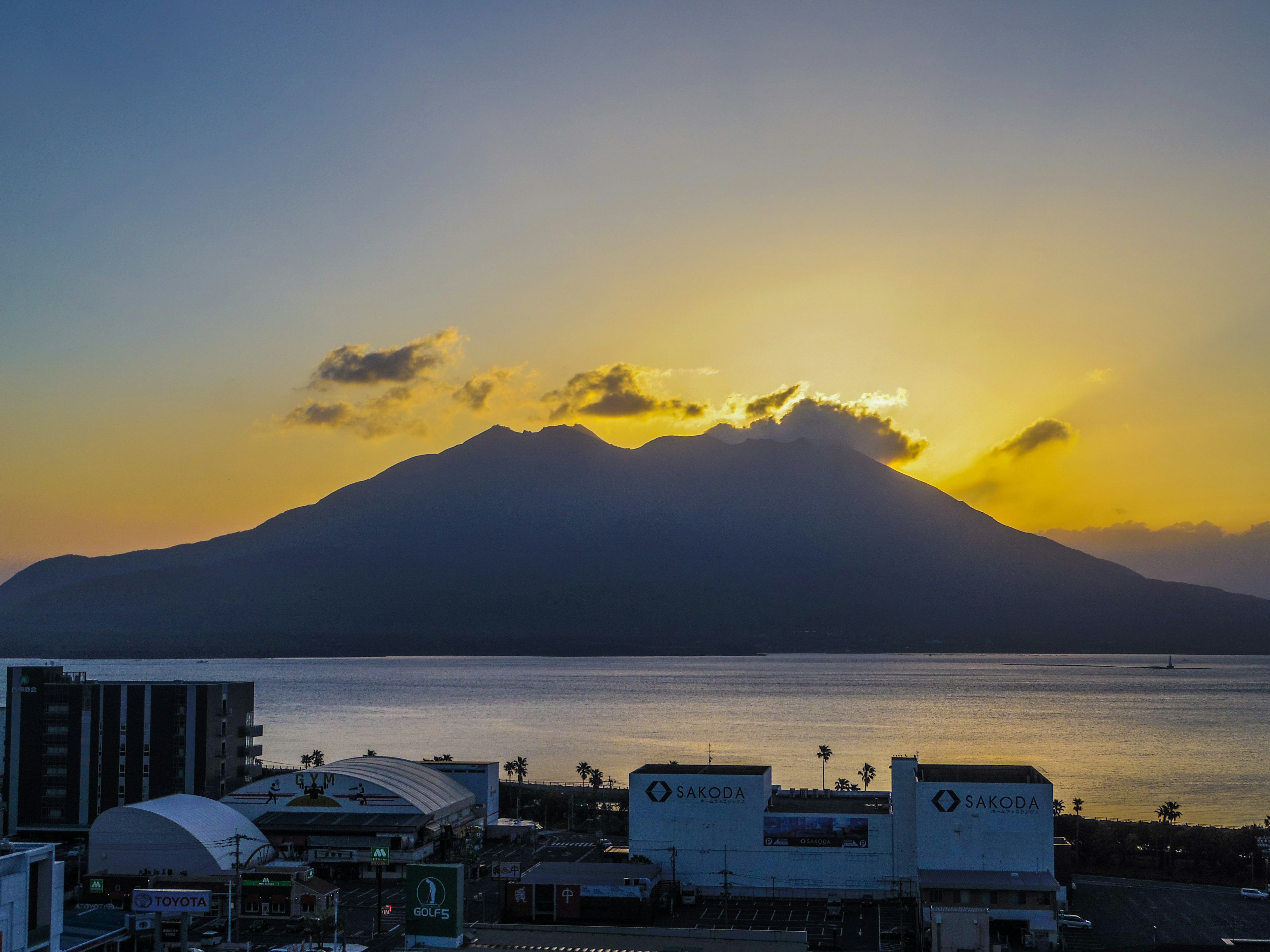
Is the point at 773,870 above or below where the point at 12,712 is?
below

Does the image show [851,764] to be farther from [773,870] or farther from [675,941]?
[675,941]

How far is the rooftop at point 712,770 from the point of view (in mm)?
50438

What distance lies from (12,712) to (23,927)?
39268 mm

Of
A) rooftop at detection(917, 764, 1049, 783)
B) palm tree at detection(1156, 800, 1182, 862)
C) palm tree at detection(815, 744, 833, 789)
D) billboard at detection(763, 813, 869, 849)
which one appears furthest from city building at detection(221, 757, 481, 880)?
palm tree at detection(1156, 800, 1182, 862)

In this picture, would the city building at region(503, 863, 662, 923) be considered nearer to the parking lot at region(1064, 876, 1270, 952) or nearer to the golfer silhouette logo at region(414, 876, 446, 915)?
the golfer silhouette logo at region(414, 876, 446, 915)

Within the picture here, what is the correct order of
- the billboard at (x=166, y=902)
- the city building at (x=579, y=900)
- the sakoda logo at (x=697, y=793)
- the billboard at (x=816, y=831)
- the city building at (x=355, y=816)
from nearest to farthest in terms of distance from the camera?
1. the billboard at (x=166, y=902)
2. the city building at (x=579, y=900)
3. the billboard at (x=816, y=831)
4. the sakoda logo at (x=697, y=793)
5. the city building at (x=355, y=816)

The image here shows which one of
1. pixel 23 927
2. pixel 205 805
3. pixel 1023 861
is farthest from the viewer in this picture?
pixel 205 805

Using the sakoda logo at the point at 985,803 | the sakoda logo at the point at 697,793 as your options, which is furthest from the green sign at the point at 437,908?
the sakoda logo at the point at 985,803

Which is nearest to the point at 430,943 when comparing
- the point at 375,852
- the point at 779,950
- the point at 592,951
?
the point at 592,951

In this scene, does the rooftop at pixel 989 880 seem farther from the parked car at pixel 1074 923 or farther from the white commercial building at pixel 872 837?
the parked car at pixel 1074 923

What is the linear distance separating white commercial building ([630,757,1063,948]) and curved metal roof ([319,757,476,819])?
40.6ft

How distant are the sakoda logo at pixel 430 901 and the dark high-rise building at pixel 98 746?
102 feet

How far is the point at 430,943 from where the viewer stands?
34.9 metres

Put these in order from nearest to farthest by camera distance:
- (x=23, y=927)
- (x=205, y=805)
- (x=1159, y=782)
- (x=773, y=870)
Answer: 1. (x=23, y=927)
2. (x=773, y=870)
3. (x=205, y=805)
4. (x=1159, y=782)
